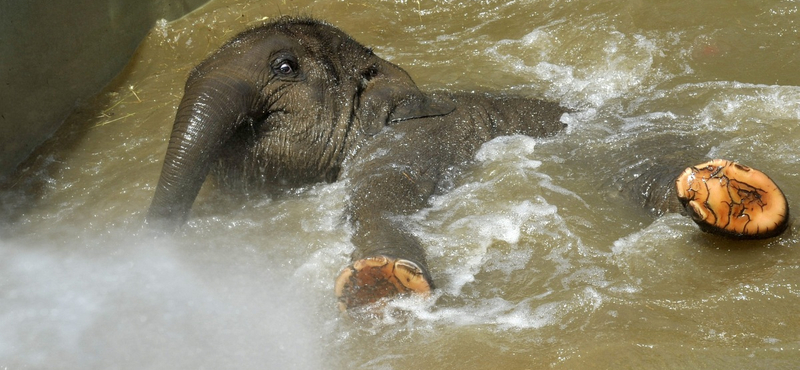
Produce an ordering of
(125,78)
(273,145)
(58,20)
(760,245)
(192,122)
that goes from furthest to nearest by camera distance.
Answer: (125,78), (58,20), (273,145), (192,122), (760,245)

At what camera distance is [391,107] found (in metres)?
5.93

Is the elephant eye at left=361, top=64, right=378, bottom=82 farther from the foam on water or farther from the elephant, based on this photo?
the foam on water

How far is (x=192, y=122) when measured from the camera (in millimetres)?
4820

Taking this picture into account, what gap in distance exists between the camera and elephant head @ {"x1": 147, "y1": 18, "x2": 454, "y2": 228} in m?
4.82

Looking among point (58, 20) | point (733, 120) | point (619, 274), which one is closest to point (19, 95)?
point (58, 20)

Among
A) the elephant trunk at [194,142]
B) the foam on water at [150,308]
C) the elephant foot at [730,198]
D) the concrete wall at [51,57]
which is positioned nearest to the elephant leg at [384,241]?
the foam on water at [150,308]

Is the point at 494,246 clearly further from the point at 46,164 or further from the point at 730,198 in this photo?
the point at 46,164

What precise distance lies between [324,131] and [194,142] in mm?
1092

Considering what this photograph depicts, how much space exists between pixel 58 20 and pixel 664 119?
5.79 metres

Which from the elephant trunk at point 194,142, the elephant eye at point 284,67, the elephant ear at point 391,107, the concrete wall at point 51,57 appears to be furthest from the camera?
the concrete wall at point 51,57

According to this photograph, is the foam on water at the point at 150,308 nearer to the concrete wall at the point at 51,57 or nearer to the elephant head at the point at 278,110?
the elephant head at the point at 278,110

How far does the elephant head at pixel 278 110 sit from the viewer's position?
482 cm

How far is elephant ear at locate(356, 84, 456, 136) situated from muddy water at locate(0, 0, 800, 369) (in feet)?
1.75

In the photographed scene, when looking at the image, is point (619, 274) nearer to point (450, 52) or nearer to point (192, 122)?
point (192, 122)
